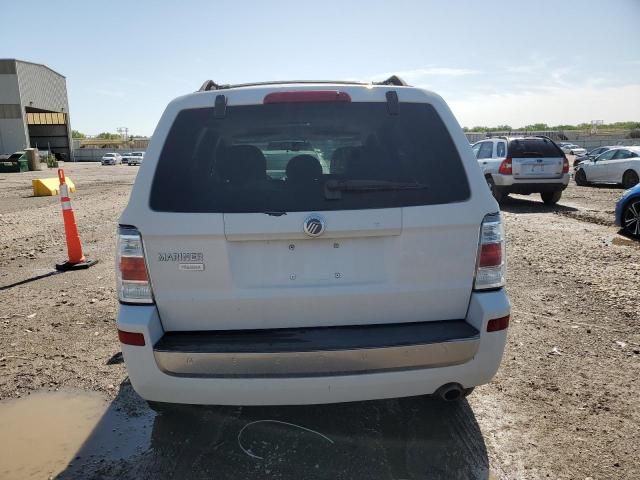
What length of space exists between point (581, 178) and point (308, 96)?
19.3 meters

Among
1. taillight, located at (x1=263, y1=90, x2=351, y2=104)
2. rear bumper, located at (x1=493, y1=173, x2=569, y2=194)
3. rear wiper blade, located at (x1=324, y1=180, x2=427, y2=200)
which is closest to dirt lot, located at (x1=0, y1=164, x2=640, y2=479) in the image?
rear wiper blade, located at (x1=324, y1=180, x2=427, y2=200)

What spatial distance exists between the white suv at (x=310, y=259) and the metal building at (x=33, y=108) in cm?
6859

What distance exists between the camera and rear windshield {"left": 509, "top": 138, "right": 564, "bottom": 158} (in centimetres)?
1238

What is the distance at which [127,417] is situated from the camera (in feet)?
10.00

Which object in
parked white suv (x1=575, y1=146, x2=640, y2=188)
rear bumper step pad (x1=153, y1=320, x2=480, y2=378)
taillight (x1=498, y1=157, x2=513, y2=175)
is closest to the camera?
rear bumper step pad (x1=153, y1=320, x2=480, y2=378)

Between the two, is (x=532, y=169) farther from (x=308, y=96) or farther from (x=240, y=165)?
(x=240, y=165)

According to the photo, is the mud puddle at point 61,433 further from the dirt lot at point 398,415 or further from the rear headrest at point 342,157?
the rear headrest at point 342,157

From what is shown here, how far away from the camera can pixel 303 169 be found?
2.48 m

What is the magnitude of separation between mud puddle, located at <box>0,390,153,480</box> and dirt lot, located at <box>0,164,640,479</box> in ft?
0.06

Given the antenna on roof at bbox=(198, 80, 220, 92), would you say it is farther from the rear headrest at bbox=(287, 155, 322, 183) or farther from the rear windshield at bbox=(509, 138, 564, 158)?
the rear windshield at bbox=(509, 138, 564, 158)

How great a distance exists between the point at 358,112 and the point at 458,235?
84cm

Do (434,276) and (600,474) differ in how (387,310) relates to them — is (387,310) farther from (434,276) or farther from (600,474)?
(600,474)

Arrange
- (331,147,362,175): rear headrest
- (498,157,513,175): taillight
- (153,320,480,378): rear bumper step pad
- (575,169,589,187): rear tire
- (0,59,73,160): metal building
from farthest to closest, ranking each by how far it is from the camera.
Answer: (0,59,73,160): metal building
(575,169,589,187): rear tire
(498,157,513,175): taillight
(331,147,362,175): rear headrest
(153,320,480,378): rear bumper step pad

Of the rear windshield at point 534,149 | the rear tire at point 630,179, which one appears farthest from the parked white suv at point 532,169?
the rear tire at point 630,179
